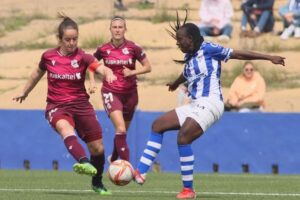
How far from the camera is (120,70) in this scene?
17172mm

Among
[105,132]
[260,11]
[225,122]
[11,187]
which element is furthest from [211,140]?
[260,11]

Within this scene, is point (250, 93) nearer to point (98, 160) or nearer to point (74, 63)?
point (98, 160)

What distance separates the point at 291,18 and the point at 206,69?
15809mm

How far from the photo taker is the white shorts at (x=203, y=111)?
1309 cm

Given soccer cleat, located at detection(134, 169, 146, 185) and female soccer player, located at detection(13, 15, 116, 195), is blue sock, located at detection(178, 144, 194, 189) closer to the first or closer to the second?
soccer cleat, located at detection(134, 169, 146, 185)

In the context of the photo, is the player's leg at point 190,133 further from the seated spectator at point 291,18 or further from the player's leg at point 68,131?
the seated spectator at point 291,18

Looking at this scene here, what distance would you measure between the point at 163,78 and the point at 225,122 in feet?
29.1

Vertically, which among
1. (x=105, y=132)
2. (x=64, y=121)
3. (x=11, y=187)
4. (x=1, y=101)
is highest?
(x=64, y=121)

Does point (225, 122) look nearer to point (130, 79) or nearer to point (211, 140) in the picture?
point (211, 140)

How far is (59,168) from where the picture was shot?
21672 millimetres

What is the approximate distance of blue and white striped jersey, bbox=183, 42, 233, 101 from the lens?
1323 cm

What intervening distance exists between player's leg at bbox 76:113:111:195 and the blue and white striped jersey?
4.07ft

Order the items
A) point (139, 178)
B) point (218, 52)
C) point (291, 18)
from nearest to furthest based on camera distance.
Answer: point (139, 178), point (218, 52), point (291, 18)

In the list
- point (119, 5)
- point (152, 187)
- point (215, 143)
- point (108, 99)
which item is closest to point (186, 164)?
point (152, 187)
